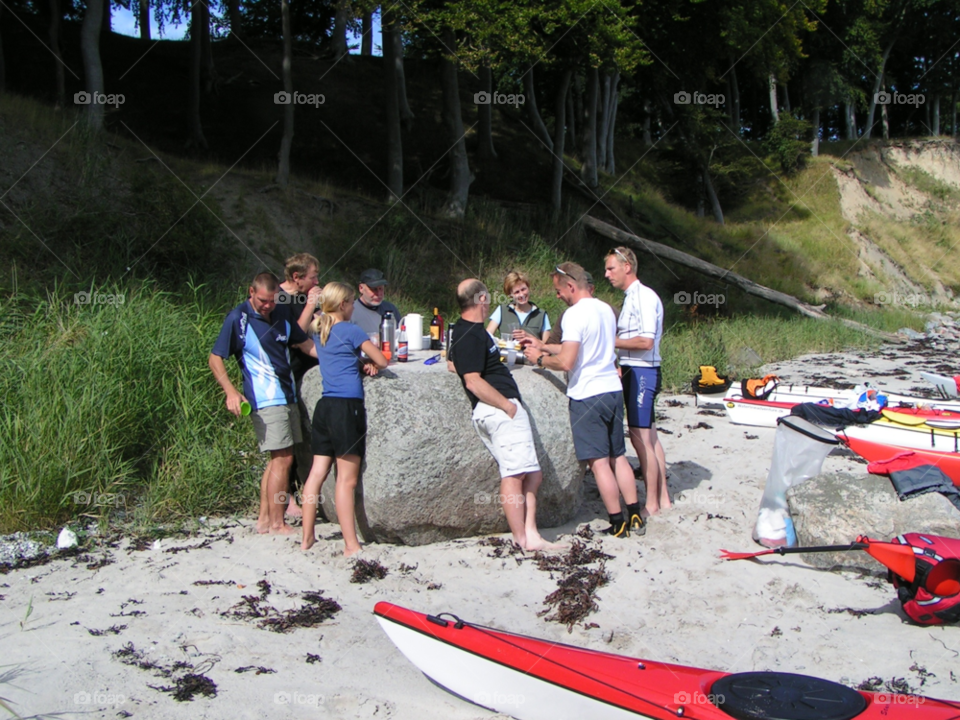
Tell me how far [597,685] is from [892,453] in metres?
5.07

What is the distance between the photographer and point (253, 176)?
15.1 m

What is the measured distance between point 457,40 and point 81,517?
12.5 metres

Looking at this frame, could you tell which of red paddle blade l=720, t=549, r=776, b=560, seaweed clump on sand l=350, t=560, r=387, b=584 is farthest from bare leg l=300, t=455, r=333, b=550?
red paddle blade l=720, t=549, r=776, b=560

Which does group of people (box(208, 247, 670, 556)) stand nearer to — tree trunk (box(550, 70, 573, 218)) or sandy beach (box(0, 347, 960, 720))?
sandy beach (box(0, 347, 960, 720))

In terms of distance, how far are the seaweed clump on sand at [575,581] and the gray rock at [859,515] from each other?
133 centimetres

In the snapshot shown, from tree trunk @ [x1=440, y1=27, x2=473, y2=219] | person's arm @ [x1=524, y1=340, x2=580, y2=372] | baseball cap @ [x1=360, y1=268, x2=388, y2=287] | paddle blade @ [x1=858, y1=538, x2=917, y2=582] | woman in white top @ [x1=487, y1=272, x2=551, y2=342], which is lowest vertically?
paddle blade @ [x1=858, y1=538, x2=917, y2=582]

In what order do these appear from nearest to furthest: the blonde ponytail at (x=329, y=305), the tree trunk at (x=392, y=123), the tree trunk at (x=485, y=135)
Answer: the blonde ponytail at (x=329, y=305) → the tree trunk at (x=392, y=123) → the tree trunk at (x=485, y=135)

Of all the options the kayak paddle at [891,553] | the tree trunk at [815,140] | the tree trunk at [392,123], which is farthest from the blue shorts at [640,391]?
the tree trunk at [815,140]

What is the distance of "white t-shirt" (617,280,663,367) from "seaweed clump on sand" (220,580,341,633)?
2759 millimetres

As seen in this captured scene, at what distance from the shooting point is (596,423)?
17.9 ft

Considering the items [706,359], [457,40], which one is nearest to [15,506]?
[706,359]

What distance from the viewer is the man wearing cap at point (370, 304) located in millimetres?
6402

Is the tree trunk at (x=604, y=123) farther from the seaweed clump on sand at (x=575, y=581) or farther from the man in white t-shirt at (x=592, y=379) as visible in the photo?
the seaweed clump on sand at (x=575, y=581)

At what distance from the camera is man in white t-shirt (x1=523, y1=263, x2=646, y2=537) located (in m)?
5.43
